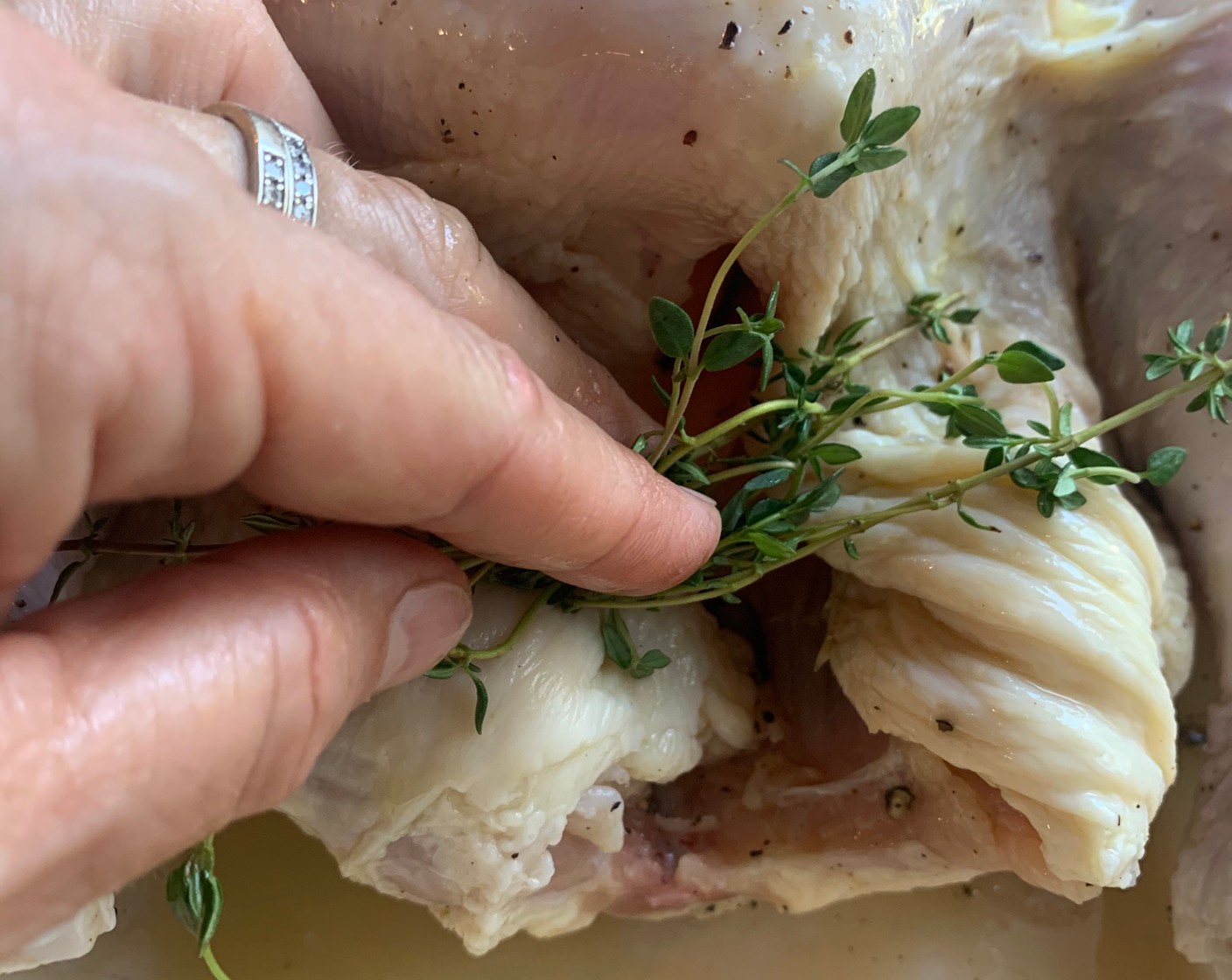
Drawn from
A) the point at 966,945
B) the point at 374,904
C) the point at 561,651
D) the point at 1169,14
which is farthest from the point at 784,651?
the point at 1169,14

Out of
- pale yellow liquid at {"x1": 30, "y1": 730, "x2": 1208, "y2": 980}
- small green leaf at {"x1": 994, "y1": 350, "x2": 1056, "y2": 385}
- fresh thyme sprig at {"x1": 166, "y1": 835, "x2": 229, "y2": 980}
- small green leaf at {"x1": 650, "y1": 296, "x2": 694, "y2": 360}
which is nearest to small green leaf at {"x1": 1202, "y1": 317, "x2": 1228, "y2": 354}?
small green leaf at {"x1": 994, "y1": 350, "x2": 1056, "y2": 385}

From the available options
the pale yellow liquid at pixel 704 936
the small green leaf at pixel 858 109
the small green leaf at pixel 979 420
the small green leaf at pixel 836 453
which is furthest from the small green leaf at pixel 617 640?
the pale yellow liquid at pixel 704 936

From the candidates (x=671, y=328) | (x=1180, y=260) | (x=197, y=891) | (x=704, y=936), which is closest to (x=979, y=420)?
(x=671, y=328)

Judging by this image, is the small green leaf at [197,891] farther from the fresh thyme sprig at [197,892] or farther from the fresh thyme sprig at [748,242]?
the fresh thyme sprig at [748,242]

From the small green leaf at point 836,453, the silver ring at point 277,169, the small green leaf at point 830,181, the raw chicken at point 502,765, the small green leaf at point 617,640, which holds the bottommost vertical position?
the raw chicken at point 502,765

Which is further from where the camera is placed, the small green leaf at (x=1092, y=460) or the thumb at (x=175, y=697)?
the small green leaf at (x=1092, y=460)

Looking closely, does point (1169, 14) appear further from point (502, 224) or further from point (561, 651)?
point (561, 651)

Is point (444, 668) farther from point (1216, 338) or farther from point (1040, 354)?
point (1216, 338)

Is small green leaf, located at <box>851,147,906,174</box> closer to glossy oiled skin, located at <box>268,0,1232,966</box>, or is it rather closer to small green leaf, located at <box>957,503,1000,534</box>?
glossy oiled skin, located at <box>268,0,1232,966</box>
